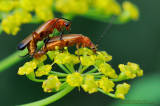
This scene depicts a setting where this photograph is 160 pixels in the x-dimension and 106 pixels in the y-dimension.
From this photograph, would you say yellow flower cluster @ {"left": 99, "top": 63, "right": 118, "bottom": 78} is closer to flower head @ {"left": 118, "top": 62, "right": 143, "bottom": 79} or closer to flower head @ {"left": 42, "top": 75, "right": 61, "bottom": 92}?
flower head @ {"left": 118, "top": 62, "right": 143, "bottom": 79}

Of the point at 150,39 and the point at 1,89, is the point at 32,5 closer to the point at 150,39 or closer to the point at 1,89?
the point at 1,89

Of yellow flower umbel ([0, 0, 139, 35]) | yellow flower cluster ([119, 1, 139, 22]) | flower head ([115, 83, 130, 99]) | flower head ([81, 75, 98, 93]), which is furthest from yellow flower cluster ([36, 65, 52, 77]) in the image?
yellow flower cluster ([119, 1, 139, 22])

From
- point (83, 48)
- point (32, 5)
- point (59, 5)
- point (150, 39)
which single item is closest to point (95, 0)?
point (59, 5)

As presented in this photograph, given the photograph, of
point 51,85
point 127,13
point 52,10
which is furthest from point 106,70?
point 127,13

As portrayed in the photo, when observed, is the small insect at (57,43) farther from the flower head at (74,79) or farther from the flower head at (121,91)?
the flower head at (121,91)

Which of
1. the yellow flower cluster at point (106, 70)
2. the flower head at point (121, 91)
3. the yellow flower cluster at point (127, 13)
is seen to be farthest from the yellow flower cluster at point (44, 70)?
the yellow flower cluster at point (127, 13)

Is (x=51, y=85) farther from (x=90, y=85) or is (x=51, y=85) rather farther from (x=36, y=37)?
(x=36, y=37)

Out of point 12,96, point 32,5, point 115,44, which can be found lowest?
point 12,96
